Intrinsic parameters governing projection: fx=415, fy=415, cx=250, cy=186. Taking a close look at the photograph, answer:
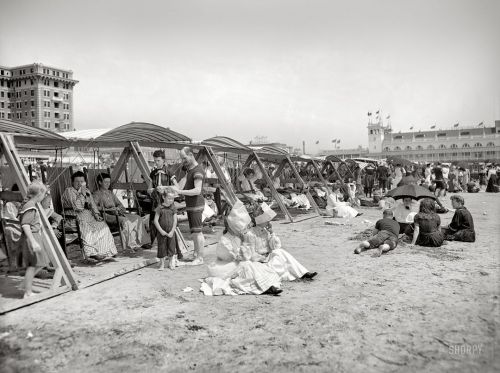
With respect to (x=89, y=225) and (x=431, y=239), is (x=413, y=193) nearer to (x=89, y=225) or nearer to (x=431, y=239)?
(x=431, y=239)

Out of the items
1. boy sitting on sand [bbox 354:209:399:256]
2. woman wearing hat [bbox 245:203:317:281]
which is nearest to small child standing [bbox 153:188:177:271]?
woman wearing hat [bbox 245:203:317:281]

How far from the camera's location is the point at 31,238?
497 cm

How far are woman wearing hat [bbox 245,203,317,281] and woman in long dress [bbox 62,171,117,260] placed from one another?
8.38 feet

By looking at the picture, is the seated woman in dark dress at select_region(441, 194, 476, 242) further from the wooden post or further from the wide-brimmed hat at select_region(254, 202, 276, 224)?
the wooden post

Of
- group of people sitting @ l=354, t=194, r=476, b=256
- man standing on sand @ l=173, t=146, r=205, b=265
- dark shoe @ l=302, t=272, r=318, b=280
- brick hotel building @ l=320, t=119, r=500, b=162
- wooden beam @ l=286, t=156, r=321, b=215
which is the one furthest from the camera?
brick hotel building @ l=320, t=119, r=500, b=162

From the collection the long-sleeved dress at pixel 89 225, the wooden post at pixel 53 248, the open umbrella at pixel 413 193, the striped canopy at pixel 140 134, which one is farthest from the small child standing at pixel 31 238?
the open umbrella at pixel 413 193

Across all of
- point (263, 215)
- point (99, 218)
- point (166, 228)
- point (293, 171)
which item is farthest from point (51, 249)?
point (293, 171)

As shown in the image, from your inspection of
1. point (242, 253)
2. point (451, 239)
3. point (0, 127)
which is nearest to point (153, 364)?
point (242, 253)

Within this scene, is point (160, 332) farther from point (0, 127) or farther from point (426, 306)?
point (0, 127)

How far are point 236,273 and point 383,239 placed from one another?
363 centimetres

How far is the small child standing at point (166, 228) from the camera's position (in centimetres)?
650

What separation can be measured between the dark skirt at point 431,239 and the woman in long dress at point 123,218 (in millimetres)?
5318

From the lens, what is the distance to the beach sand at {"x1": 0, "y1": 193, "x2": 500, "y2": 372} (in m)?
3.35

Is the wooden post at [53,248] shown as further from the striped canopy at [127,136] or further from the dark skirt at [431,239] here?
the dark skirt at [431,239]
